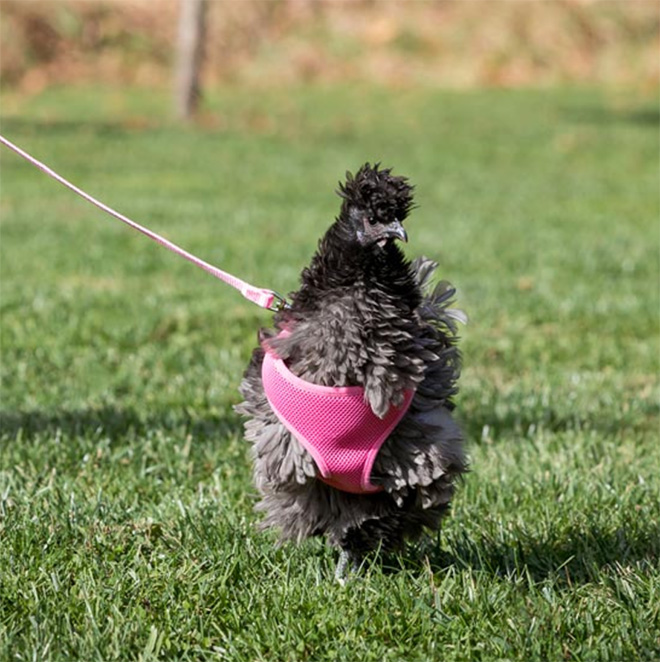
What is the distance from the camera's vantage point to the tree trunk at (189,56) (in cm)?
2336

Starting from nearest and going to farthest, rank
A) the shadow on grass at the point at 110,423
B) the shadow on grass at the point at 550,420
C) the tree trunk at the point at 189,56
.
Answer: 1. the shadow on grass at the point at 110,423
2. the shadow on grass at the point at 550,420
3. the tree trunk at the point at 189,56

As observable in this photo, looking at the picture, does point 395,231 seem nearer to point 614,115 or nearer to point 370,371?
point 370,371

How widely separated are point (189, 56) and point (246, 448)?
19.4 meters

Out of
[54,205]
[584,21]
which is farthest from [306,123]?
[584,21]

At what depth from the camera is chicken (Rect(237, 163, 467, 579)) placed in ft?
11.2

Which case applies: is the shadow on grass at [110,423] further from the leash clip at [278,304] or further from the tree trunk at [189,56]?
the tree trunk at [189,56]

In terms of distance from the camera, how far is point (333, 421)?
3.46 m

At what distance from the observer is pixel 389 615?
11.3ft

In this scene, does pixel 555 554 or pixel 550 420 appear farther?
pixel 550 420

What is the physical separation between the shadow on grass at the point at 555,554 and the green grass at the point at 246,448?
0.04 ft

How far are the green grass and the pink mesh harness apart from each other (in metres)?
0.40

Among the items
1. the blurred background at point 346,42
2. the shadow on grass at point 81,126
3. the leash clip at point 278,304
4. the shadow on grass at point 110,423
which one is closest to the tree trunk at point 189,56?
the shadow on grass at point 81,126

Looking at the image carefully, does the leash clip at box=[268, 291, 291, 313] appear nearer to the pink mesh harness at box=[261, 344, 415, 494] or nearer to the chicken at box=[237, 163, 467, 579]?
the chicken at box=[237, 163, 467, 579]

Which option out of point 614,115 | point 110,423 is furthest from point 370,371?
point 614,115
